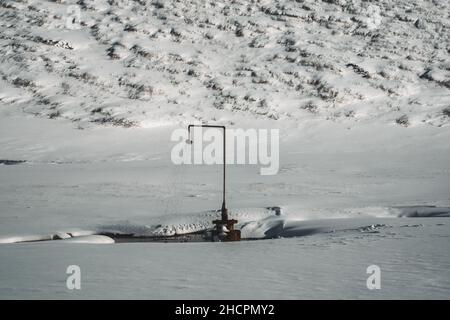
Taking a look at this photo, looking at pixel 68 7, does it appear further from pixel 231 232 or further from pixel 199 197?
pixel 231 232

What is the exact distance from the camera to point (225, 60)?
123ft

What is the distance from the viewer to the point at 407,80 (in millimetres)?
35438

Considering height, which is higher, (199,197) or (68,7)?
(68,7)

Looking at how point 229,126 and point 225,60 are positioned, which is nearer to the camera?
point 229,126

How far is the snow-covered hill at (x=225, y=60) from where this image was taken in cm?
3325

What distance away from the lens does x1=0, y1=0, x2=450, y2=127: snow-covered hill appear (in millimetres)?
33250

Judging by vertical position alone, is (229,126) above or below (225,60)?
below

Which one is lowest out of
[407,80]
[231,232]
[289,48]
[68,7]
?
[231,232]

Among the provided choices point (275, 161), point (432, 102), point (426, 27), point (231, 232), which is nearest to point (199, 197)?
point (231, 232)

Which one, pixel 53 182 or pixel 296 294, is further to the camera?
pixel 53 182

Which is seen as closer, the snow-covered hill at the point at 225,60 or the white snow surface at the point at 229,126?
the white snow surface at the point at 229,126

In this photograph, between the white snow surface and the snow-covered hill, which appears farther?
the snow-covered hill

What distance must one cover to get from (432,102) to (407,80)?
9.58 ft
